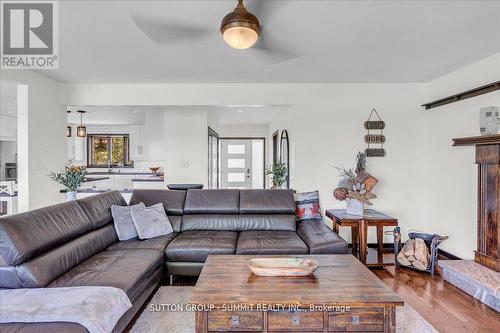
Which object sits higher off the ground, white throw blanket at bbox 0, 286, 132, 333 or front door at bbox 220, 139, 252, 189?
front door at bbox 220, 139, 252, 189

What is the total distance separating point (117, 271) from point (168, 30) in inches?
81.4

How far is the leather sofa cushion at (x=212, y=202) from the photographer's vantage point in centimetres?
362

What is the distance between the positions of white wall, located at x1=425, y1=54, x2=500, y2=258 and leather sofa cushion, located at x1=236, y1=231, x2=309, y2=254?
221cm

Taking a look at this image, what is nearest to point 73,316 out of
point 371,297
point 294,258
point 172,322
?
point 172,322

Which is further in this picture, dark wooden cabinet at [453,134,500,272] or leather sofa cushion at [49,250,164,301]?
dark wooden cabinet at [453,134,500,272]

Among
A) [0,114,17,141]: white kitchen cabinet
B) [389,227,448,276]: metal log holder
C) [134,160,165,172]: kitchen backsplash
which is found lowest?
[389,227,448,276]: metal log holder

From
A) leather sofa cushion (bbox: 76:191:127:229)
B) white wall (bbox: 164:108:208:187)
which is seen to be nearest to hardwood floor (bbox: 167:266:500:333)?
leather sofa cushion (bbox: 76:191:127:229)

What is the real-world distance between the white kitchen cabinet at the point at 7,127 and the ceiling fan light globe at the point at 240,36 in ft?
22.3

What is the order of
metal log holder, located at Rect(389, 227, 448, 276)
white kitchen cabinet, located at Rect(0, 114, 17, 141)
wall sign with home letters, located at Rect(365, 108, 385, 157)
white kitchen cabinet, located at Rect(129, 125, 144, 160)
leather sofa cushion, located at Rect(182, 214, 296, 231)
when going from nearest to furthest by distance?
metal log holder, located at Rect(389, 227, 448, 276)
leather sofa cushion, located at Rect(182, 214, 296, 231)
wall sign with home letters, located at Rect(365, 108, 385, 157)
white kitchen cabinet, located at Rect(0, 114, 17, 141)
white kitchen cabinet, located at Rect(129, 125, 144, 160)

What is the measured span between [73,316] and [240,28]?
200 centimetres

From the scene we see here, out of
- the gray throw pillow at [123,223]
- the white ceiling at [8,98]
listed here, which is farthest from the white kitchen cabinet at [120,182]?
the gray throw pillow at [123,223]

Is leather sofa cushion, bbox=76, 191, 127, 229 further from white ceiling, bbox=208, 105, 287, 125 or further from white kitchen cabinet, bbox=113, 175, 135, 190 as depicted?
white kitchen cabinet, bbox=113, 175, 135, 190

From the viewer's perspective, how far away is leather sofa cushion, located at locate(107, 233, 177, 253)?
2.83m

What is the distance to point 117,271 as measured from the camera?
2.18 metres
